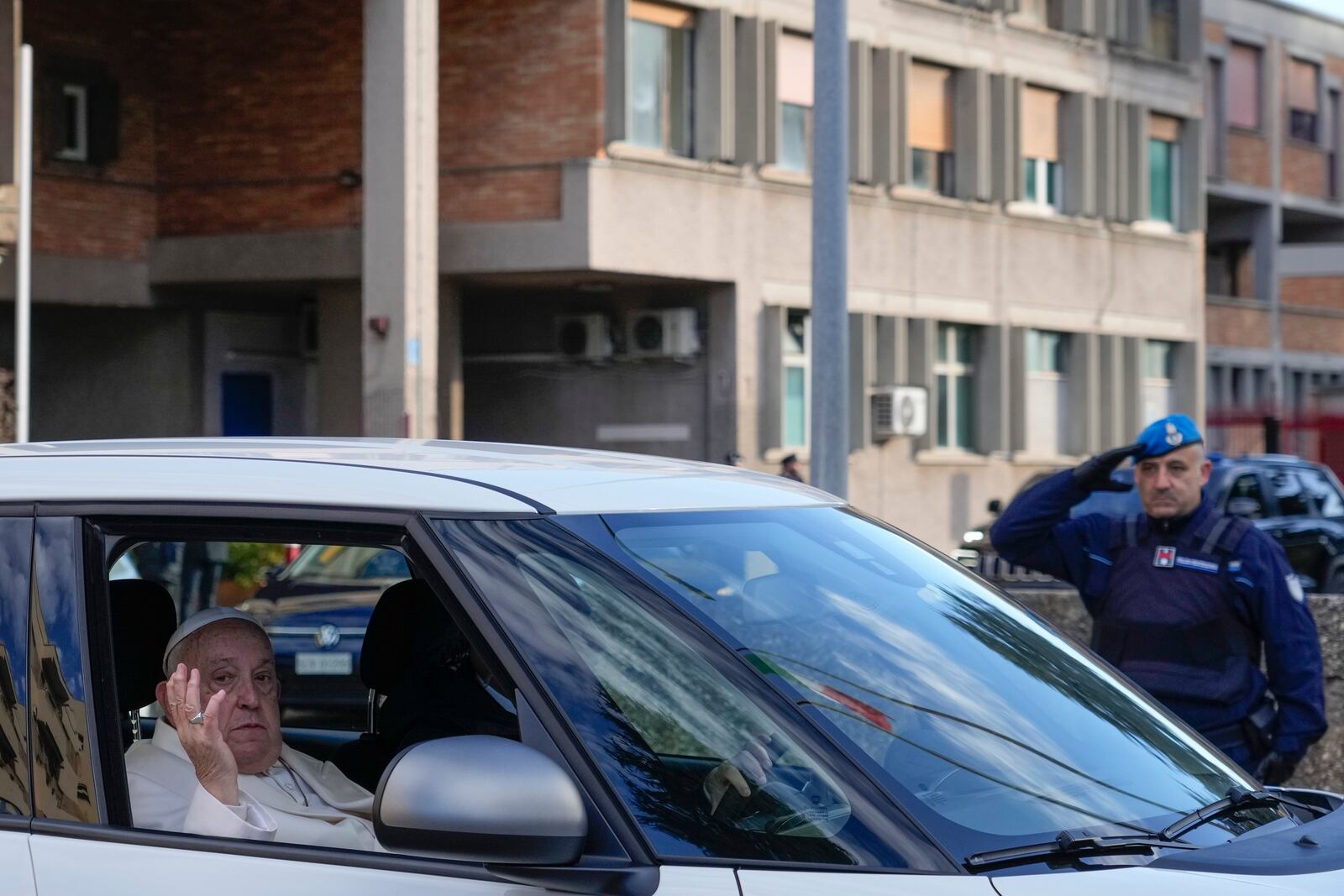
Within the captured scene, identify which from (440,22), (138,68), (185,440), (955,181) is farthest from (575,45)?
(185,440)

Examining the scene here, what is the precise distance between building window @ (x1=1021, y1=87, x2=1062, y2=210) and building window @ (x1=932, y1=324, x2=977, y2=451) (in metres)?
2.84

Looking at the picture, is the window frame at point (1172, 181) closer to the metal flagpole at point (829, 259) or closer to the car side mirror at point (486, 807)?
the metal flagpole at point (829, 259)

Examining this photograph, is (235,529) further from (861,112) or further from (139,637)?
(861,112)

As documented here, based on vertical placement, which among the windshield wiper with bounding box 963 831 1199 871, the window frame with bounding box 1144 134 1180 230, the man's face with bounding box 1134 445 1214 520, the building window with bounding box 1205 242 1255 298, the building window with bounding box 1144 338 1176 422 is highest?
the window frame with bounding box 1144 134 1180 230

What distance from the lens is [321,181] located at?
27422mm

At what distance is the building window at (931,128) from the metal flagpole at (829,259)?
73.4 ft

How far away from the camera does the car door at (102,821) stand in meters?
2.82

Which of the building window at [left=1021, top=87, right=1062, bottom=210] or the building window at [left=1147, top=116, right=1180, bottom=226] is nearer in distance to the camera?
the building window at [left=1021, top=87, right=1062, bottom=210]

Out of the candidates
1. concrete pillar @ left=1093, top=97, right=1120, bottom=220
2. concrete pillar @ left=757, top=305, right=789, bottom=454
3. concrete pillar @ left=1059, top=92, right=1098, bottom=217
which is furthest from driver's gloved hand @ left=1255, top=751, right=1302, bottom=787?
concrete pillar @ left=1093, top=97, right=1120, bottom=220

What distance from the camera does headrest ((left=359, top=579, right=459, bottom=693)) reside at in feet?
13.5

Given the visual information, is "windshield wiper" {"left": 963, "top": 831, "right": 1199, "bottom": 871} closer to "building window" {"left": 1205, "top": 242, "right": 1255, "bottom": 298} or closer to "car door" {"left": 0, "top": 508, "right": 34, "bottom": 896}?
"car door" {"left": 0, "top": 508, "right": 34, "bottom": 896}

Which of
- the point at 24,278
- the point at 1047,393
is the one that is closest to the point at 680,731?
the point at 24,278

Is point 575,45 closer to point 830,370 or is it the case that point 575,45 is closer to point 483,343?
point 483,343

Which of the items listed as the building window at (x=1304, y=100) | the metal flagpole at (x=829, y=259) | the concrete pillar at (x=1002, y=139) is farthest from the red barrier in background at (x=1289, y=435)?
the metal flagpole at (x=829, y=259)
